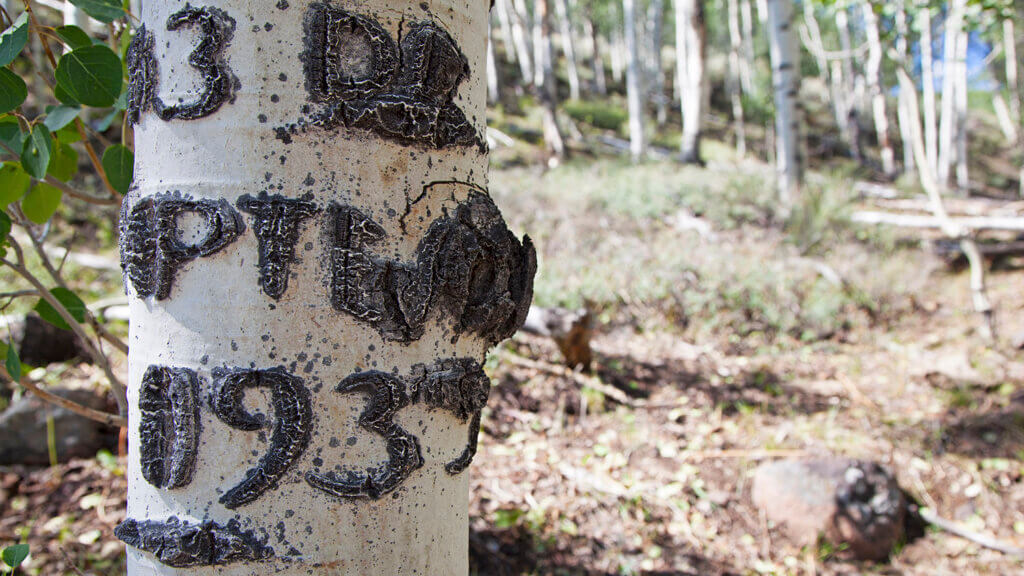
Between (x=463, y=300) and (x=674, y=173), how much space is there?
9.49 m

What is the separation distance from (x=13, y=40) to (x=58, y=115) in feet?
0.68

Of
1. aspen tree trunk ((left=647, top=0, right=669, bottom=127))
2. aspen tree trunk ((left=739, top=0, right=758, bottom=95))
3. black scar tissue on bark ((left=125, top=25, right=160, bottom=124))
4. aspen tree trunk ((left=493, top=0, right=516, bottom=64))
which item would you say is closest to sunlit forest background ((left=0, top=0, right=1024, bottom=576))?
black scar tissue on bark ((left=125, top=25, right=160, bottom=124))

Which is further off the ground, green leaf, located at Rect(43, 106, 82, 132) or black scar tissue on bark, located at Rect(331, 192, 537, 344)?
green leaf, located at Rect(43, 106, 82, 132)

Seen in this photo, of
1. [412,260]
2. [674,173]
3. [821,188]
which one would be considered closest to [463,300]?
[412,260]

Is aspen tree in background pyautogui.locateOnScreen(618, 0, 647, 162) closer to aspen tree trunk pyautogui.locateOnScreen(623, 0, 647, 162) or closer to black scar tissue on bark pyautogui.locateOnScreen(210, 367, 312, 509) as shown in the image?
aspen tree trunk pyautogui.locateOnScreen(623, 0, 647, 162)

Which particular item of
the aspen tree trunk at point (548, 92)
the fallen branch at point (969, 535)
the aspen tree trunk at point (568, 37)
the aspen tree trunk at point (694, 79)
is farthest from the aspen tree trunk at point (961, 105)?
the fallen branch at point (969, 535)

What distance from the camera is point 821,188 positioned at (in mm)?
7676

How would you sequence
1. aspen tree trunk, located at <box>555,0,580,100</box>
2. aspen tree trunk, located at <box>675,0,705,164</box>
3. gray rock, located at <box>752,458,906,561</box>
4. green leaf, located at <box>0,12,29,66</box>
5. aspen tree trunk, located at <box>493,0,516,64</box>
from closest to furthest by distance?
green leaf, located at <box>0,12,29,66</box>
gray rock, located at <box>752,458,906,561</box>
aspen tree trunk, located at <box>675,0,705,164</box>
aspen tree trunk, located at <box>555,0,580,100</box>
aspen tree trunk, located at <box>493,0,516,64</box>

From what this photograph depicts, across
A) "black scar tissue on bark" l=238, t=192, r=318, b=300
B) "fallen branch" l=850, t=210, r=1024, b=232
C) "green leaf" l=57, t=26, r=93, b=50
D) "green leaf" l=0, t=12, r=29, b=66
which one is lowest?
"fallen branch" l=850, t=210, r=1024, b=232

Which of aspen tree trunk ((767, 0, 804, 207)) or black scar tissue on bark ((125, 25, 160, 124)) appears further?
aspen tree trunk ((767, 0, 804, 207))

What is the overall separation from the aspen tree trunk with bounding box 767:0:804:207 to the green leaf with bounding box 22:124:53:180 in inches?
295

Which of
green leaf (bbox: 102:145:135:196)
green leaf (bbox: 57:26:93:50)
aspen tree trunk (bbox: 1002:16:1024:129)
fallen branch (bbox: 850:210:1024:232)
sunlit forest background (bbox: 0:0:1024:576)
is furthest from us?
aspen tree trunk (bbox: 1002:16:1024:129)

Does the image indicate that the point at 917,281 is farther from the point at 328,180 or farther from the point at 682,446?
the point at 328,180

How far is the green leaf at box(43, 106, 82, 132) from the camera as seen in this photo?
0.89m
